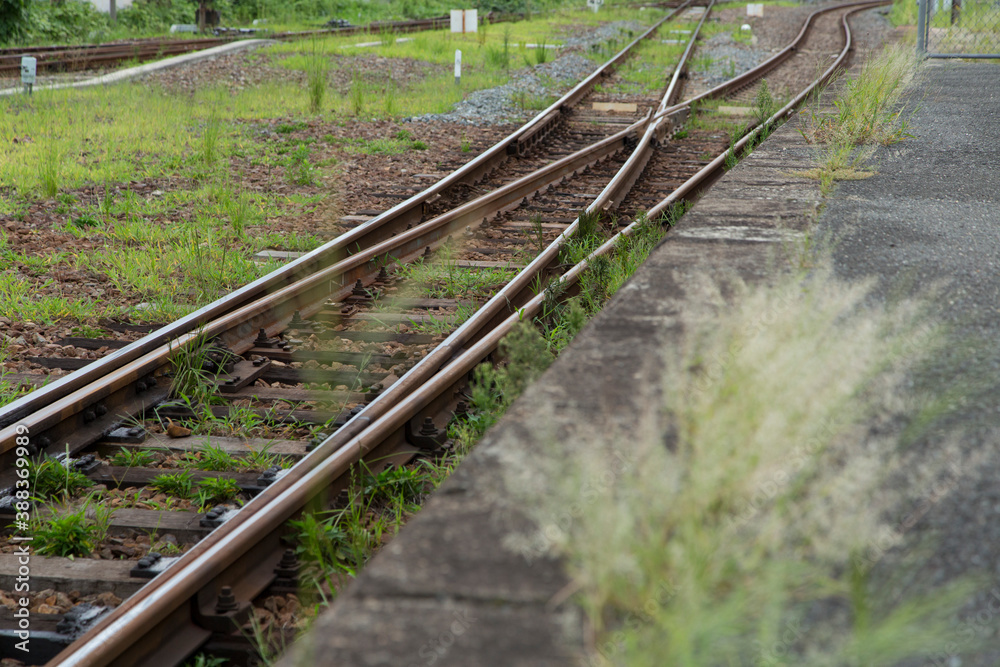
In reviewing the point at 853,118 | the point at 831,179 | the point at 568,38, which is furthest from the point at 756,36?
the point at 831,179

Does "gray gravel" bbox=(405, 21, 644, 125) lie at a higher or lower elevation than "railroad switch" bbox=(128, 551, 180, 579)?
higher

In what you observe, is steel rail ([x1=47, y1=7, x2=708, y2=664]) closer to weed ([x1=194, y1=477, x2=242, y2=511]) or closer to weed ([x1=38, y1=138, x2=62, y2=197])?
weed ([x1=194, y1=477, x2=242, y2=511])

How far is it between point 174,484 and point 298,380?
0.94 metres

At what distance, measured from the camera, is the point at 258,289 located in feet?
16.1

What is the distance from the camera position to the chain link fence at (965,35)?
1098cm

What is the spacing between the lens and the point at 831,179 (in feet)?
17.5

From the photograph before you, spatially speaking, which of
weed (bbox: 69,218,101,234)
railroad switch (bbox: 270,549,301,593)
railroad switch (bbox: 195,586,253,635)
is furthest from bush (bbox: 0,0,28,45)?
railroad switch (bbox: 195,586,253,635)

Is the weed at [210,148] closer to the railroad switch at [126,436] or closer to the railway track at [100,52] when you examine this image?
the railroad switch at [126,436]

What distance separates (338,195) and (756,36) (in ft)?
55.8

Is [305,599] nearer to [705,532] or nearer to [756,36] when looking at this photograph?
[705,532]

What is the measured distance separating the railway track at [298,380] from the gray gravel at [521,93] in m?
4.23

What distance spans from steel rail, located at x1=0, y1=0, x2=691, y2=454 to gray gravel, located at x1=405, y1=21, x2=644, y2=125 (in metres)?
2.07

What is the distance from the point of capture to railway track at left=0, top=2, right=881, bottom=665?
250 centimetres

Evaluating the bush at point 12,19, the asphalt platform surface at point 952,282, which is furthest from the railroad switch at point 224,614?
the bush at point 12,19
